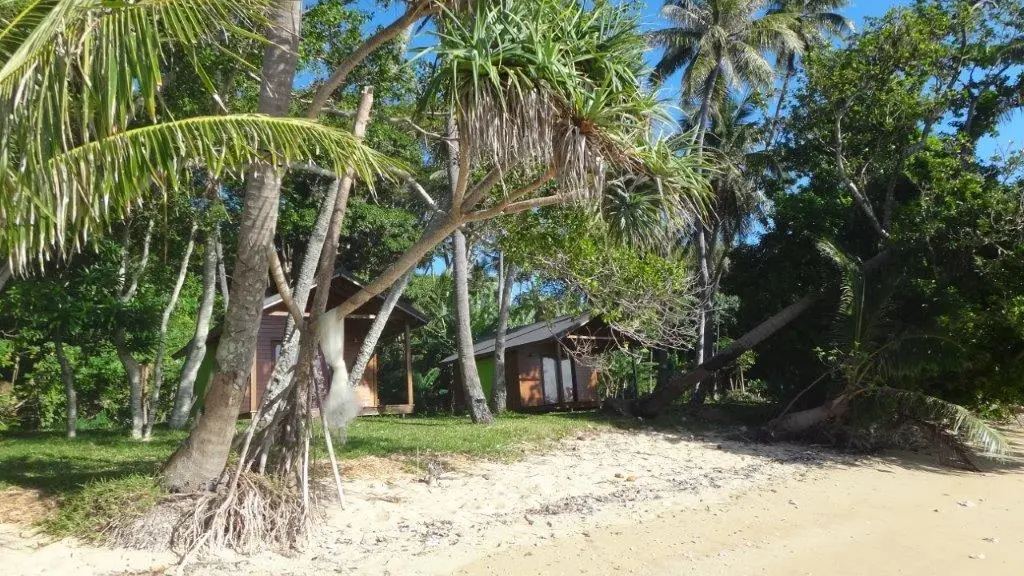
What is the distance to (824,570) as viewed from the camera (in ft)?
21.9

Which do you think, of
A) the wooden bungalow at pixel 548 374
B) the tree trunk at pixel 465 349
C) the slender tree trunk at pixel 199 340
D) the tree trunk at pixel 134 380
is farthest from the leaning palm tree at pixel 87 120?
the wooden bungalow at pixel 548 374

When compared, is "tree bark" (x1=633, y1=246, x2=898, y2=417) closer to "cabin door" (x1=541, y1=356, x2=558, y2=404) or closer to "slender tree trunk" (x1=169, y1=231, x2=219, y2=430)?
"cabin door" (x1=541, y1=356, x2=558, y2=404)

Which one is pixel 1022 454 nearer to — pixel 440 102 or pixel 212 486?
pixel 440 102

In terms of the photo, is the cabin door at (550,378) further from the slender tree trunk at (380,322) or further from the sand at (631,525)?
the sand at (631,525)

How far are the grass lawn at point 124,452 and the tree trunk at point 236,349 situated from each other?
0.37m

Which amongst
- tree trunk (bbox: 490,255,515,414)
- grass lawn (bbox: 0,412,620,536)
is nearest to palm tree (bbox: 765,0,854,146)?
tree trunk (bbox: 490,255,515,414)

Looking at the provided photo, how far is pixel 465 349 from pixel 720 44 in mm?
13637

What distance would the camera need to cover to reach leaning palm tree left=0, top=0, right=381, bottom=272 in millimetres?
3840

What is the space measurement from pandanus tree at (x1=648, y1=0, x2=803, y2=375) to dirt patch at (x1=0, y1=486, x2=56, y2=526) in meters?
18.2

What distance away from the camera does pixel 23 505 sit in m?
6.79

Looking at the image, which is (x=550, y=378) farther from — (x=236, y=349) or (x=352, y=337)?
(x=236, y=349)

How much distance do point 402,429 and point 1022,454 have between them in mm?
12207

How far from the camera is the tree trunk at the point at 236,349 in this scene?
6.68m

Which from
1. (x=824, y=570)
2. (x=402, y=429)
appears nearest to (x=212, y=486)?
(x=824, y=570)
